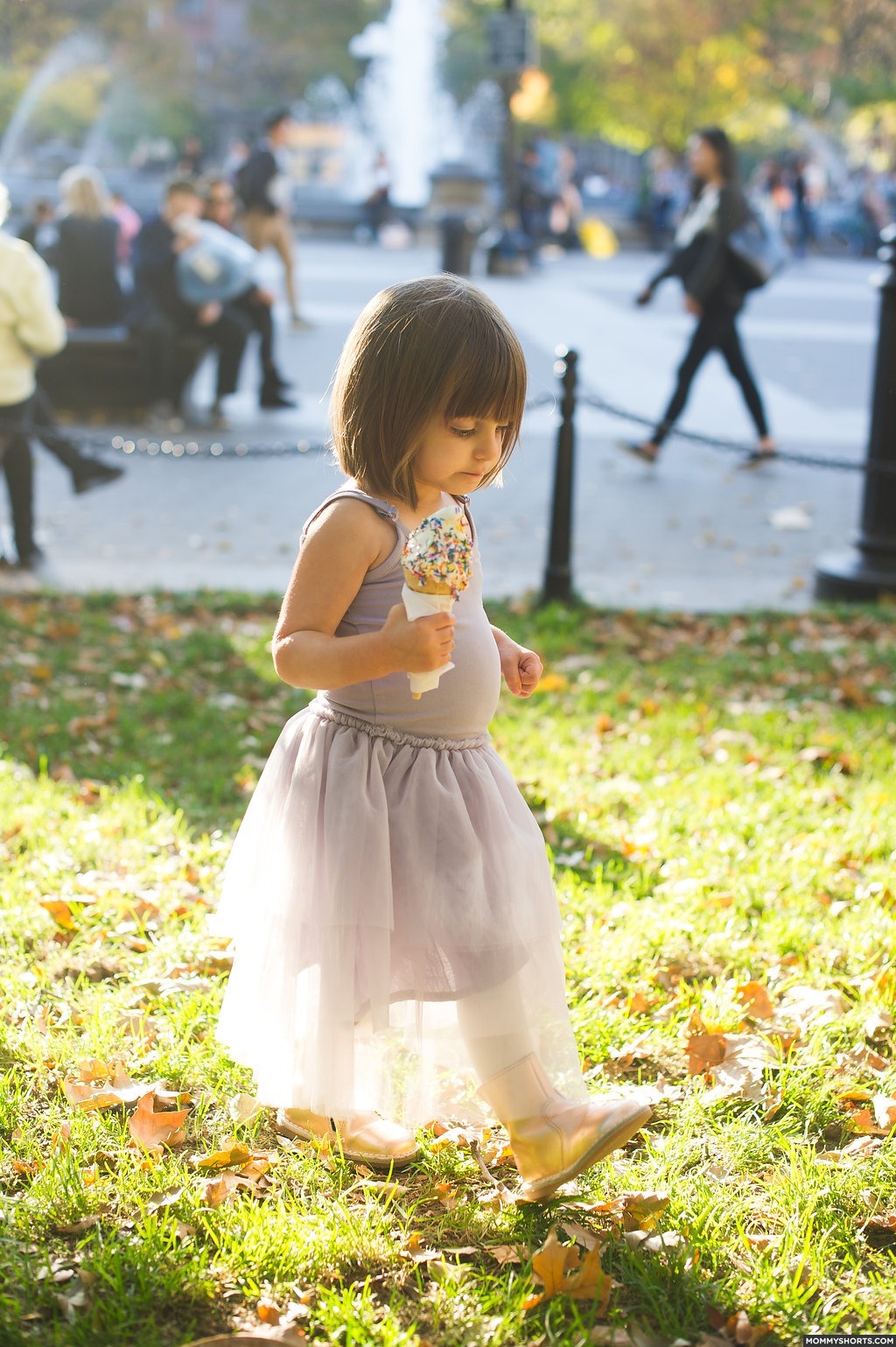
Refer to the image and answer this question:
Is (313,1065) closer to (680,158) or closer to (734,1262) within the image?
(734,1262)

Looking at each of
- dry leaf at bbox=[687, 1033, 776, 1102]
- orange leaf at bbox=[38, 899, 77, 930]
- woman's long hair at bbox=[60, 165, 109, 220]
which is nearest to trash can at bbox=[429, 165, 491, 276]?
woman's long hair at bbox=[60, 165, 109, 220]

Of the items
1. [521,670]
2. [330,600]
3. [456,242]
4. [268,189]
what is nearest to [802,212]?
[456,242]

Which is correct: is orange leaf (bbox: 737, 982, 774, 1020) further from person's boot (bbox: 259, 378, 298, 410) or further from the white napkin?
person's boot (bbox: 259, 378, 298, 410)

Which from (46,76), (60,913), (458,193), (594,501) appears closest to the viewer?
(60,913)

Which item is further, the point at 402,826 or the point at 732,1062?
the point at 732,1062

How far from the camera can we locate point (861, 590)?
7121 millimetres

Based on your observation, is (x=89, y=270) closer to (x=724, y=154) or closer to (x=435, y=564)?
(x=724, y=154)

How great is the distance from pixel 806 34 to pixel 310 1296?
149 feet

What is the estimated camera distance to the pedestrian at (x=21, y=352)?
6828 mm

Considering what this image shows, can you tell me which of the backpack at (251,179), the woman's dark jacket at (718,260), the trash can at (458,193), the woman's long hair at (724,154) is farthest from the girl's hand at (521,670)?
the trash can at (458,193)

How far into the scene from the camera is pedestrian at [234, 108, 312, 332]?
1362 cm

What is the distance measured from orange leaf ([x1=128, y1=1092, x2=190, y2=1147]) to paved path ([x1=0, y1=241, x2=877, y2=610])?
15.1 feet

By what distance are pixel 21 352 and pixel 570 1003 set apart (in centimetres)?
522

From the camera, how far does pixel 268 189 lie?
13961 mm
